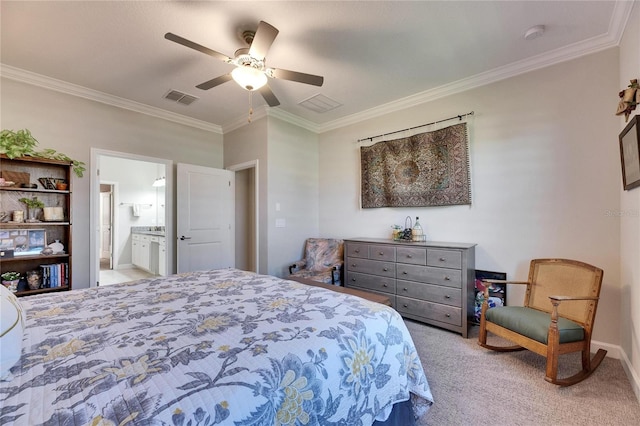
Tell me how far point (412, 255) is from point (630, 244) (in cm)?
165

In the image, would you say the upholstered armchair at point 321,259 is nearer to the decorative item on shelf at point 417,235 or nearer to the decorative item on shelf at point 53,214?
the decorative item on shelf at point 417,235

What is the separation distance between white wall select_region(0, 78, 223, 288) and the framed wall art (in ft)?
16.0

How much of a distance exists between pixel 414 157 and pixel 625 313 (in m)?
2.36

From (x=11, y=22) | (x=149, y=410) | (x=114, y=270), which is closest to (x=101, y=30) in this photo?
(x=11, y=22)

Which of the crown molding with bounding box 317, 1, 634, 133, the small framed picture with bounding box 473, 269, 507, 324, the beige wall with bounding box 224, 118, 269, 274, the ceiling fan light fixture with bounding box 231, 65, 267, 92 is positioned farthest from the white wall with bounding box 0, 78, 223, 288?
the small framed picture with bounding box 473, 269, 507, 324

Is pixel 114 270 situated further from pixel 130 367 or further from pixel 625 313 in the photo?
pixel 625 313

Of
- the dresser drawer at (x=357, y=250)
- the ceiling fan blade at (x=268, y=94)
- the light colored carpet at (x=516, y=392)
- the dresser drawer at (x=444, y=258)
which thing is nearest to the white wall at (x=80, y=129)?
the ceiling fan blade at (x=268, y=94)

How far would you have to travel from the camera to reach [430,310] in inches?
114

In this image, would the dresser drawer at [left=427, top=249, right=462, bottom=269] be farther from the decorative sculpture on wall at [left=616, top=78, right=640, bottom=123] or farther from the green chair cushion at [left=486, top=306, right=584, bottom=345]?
the decorative sculpture on wall at [left=616, top=78, right=640, bottom=123]

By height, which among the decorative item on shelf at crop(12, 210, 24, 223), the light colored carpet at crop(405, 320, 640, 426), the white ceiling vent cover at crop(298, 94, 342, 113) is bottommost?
the light colored carpet at crop(405, 320, 640, 426)

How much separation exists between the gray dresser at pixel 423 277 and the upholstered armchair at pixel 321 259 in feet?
1.31

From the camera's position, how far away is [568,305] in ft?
7.41

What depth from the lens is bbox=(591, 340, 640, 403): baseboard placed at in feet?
6.02

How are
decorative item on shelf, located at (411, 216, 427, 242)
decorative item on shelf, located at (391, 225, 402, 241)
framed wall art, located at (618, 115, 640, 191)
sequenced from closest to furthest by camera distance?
framed wall art, located at (618, 115, 640, 191) → decorative item on shelf, located at (411, 216, 427, 242) → decorative item on shelf, located at (391, 225, 402, 241)
